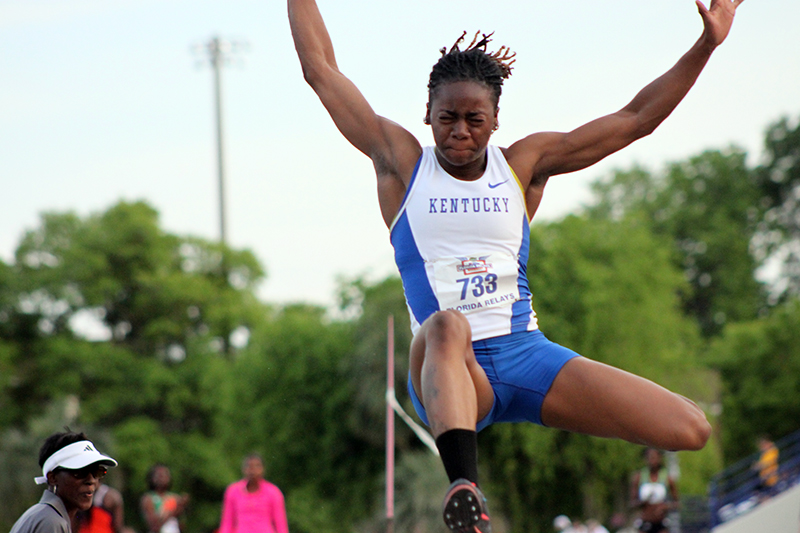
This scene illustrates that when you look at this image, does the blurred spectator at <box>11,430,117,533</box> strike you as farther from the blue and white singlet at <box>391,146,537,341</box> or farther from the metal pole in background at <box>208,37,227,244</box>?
the metal pole in background at <box>208,37,227,244</box>

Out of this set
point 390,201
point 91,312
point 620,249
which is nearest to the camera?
point 390,201

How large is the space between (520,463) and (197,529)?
14.0m

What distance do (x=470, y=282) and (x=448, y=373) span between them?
591 millimetres

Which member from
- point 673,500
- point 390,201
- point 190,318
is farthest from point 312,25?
point 190,318

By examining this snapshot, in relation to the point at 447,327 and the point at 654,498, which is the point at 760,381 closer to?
the point at 654,498

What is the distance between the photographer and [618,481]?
1011 inches

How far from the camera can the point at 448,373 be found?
3.65 m

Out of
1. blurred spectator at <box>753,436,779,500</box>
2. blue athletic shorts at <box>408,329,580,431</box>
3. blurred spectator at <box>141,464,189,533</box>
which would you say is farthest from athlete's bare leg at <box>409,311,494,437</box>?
blurred spectator at <box>753,436,779,500</box>

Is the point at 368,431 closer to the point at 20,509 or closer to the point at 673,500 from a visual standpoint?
the point at 20,509

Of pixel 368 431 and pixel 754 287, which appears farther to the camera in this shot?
pixel 754 287

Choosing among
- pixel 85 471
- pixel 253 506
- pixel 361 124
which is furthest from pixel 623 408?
pixel 253 506

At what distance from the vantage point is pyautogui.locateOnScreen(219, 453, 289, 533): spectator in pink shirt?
9555mm

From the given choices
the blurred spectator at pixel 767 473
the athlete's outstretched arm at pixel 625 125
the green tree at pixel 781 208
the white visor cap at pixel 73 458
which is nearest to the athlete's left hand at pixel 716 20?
the athlete's outstretched arm at pixel 625 125

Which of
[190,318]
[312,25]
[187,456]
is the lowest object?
[187,456]
